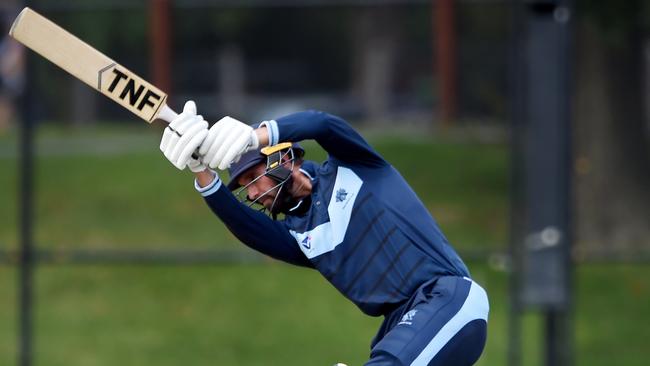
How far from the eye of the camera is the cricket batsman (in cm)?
492

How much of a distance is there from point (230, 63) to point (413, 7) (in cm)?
145

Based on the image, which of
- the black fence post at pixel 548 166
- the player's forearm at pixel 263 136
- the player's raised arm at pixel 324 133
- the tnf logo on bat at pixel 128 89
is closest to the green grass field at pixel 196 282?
the black fence post at pixel 548 166

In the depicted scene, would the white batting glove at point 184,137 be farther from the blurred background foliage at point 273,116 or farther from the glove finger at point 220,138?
the blurred background foliage at point 273,116

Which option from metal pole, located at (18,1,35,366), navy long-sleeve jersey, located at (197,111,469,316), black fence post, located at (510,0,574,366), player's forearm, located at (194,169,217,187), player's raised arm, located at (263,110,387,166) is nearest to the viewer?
player's raised arm, located at (263,110,387,166)

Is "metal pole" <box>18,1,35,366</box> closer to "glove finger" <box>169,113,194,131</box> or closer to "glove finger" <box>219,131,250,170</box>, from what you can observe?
"glove finger" <box>169,113,194,131</box>

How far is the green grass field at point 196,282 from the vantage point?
9.17m

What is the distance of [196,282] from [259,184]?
190 inches

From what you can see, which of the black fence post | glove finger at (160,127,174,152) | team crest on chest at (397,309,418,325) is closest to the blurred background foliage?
the black fence post

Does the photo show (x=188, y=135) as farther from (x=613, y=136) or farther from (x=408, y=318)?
(x=613, y=136)

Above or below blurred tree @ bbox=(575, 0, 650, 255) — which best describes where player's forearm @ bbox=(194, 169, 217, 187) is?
above

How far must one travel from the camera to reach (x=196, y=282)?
970 centimetres

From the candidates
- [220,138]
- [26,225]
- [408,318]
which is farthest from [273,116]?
[220,138]

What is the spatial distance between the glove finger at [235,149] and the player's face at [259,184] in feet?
1.68

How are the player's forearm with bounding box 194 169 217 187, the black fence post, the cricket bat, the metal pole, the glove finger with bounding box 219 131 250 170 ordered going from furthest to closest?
1. the metal pole
2. the black fence post
3. the player's forearm with bounding box 194 169 217 187
4. the cricket bat
5. the glove finger with bounding box 219 131 250 170
